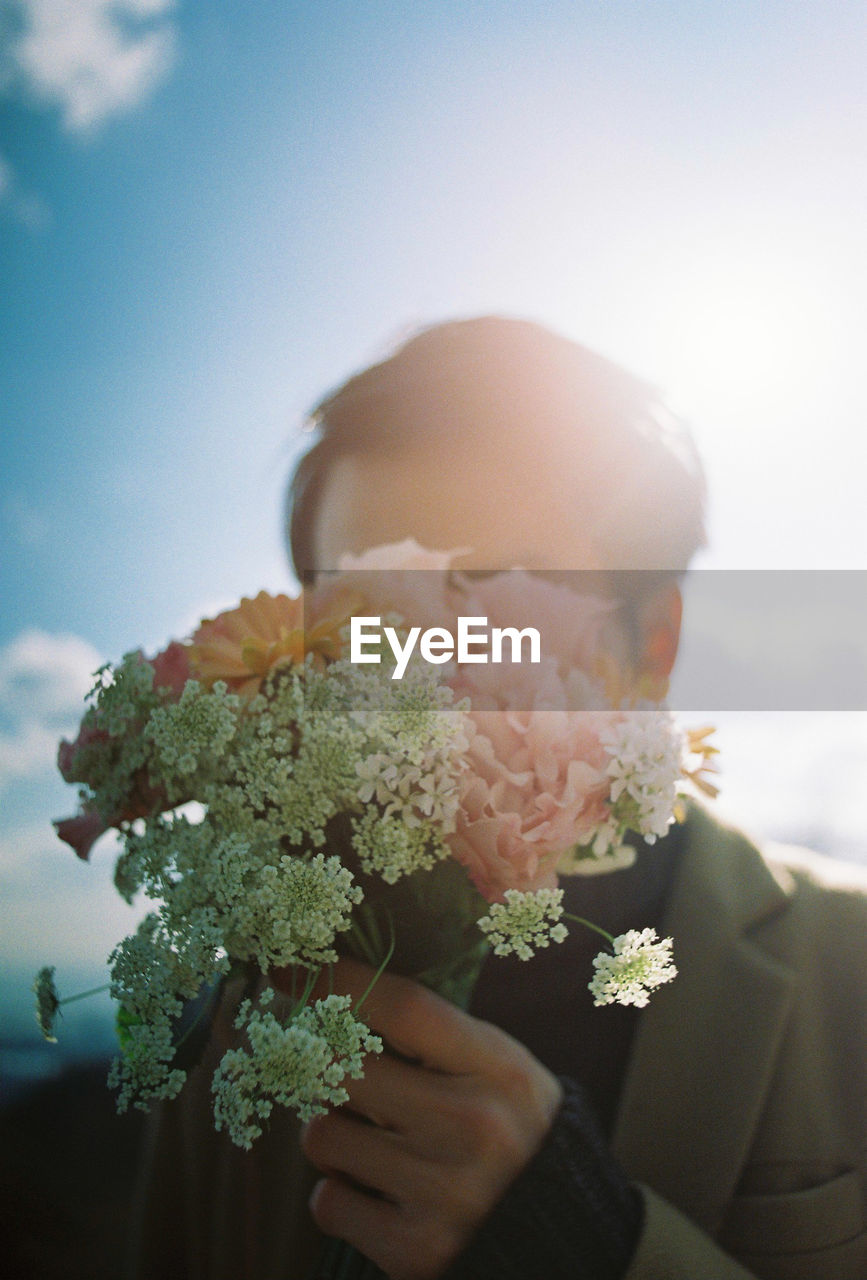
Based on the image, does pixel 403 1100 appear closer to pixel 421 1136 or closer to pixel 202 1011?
pixel 421 1136

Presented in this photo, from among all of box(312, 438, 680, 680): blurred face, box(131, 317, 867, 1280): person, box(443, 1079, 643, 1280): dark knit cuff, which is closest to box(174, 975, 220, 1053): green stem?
box(131, 317, 867, 1280): person

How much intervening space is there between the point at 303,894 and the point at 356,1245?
0.28 metres

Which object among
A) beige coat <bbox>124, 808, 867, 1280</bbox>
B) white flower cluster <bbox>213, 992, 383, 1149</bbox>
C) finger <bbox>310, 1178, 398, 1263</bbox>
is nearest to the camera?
white flower cluster <bbox>213, 992, 383, 1149</bbox>

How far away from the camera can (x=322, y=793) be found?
419 millimetres

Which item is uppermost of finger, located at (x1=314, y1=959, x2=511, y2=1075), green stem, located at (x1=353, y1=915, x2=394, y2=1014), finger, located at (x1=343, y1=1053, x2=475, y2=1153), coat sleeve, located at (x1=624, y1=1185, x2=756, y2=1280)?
green stem, located at (x1=353, y1=915, x2=394, y2=1014)

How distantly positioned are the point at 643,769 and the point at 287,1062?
0.78ft

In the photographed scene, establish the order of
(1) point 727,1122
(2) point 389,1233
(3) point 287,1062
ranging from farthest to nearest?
1. (1) point 727,1122
2. (2) point 389,1233
3. (3) point 287,1062

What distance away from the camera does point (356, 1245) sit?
518 mm

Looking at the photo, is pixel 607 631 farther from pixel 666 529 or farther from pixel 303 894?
pixel 303 894

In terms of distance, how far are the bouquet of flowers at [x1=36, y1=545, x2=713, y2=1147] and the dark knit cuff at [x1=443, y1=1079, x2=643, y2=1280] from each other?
0.15 metres

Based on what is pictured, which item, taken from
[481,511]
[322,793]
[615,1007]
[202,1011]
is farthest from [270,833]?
[615,1007]

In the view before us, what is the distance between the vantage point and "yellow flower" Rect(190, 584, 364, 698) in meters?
0.43

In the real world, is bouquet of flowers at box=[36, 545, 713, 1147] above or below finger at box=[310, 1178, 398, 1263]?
above

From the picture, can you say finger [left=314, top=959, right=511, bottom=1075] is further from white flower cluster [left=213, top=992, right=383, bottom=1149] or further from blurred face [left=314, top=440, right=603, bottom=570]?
blurred face [left=314, top=440, right=603, bottom=570]
